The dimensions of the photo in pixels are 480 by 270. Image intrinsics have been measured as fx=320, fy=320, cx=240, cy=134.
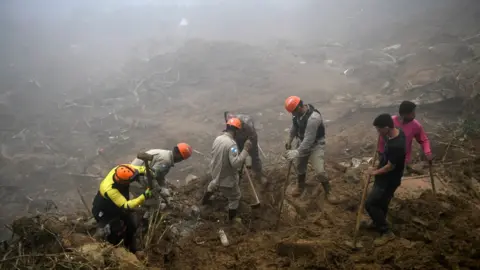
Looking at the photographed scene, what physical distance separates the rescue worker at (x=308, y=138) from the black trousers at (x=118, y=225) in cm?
224

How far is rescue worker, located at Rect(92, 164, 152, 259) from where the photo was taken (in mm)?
3680

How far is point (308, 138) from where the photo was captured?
4.56 meters

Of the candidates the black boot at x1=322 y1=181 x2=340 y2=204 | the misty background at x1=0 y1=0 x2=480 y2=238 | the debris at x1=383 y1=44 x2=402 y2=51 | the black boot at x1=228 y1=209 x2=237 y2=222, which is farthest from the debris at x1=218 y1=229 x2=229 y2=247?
Result: the debris at x1=383 y1=44 x2=402 y2=51

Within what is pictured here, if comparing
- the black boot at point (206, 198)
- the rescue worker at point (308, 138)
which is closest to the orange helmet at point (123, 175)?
the black boot at point (206, 198)

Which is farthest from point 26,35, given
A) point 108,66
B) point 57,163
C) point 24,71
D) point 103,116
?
point 57,163

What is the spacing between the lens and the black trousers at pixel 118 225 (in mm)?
3791

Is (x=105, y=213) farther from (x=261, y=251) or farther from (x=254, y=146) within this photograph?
(x=254, y=146)

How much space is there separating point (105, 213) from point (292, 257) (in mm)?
2223

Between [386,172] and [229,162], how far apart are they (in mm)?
1934

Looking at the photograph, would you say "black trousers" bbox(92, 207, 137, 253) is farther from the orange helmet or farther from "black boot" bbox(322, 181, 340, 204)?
"black boot" bbox(322, 181, 340, 204)

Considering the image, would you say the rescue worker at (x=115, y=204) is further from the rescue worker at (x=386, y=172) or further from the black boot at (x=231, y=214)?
the rescue worker at (x=386, y=172)

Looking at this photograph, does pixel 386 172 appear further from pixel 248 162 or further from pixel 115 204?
pixel 115 204

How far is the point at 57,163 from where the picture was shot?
11.4 metres

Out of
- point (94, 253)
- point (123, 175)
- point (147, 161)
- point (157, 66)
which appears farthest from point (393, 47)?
point (94, 253)
